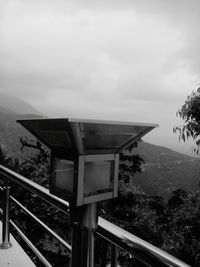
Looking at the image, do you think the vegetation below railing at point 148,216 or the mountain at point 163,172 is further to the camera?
the mountain at point 163,172

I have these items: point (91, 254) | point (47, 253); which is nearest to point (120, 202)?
point (47, 253)

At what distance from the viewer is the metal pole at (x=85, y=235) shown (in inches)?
37.7

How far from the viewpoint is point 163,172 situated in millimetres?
33625

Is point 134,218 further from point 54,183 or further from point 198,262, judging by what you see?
point 54,183

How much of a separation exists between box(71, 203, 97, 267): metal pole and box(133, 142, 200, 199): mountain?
19.9 m

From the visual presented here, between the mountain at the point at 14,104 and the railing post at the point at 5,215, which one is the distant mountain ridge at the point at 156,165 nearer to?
the railing post at the point at 5,215

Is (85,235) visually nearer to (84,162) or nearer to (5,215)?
(84,162)

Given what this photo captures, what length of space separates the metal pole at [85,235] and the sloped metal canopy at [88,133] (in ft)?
0.69

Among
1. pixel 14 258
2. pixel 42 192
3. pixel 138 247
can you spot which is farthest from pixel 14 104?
pixel 138 247

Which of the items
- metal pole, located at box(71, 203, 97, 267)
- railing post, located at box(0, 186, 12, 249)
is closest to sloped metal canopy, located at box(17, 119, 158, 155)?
metal pole, located at box(71, 203, 97, 267)

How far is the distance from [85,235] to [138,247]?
0.84ft

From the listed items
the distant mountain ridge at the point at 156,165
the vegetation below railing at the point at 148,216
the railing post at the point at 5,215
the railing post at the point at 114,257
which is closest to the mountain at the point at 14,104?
the distant mountain ridge at the point at 156,165

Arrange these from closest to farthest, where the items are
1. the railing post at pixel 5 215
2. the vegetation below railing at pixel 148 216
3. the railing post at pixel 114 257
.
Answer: the railing post at pixel 114 257, the railing post at pixel 5 215, the vegetation below railing at pixel 148 216

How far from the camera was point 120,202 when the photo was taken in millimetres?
7016
